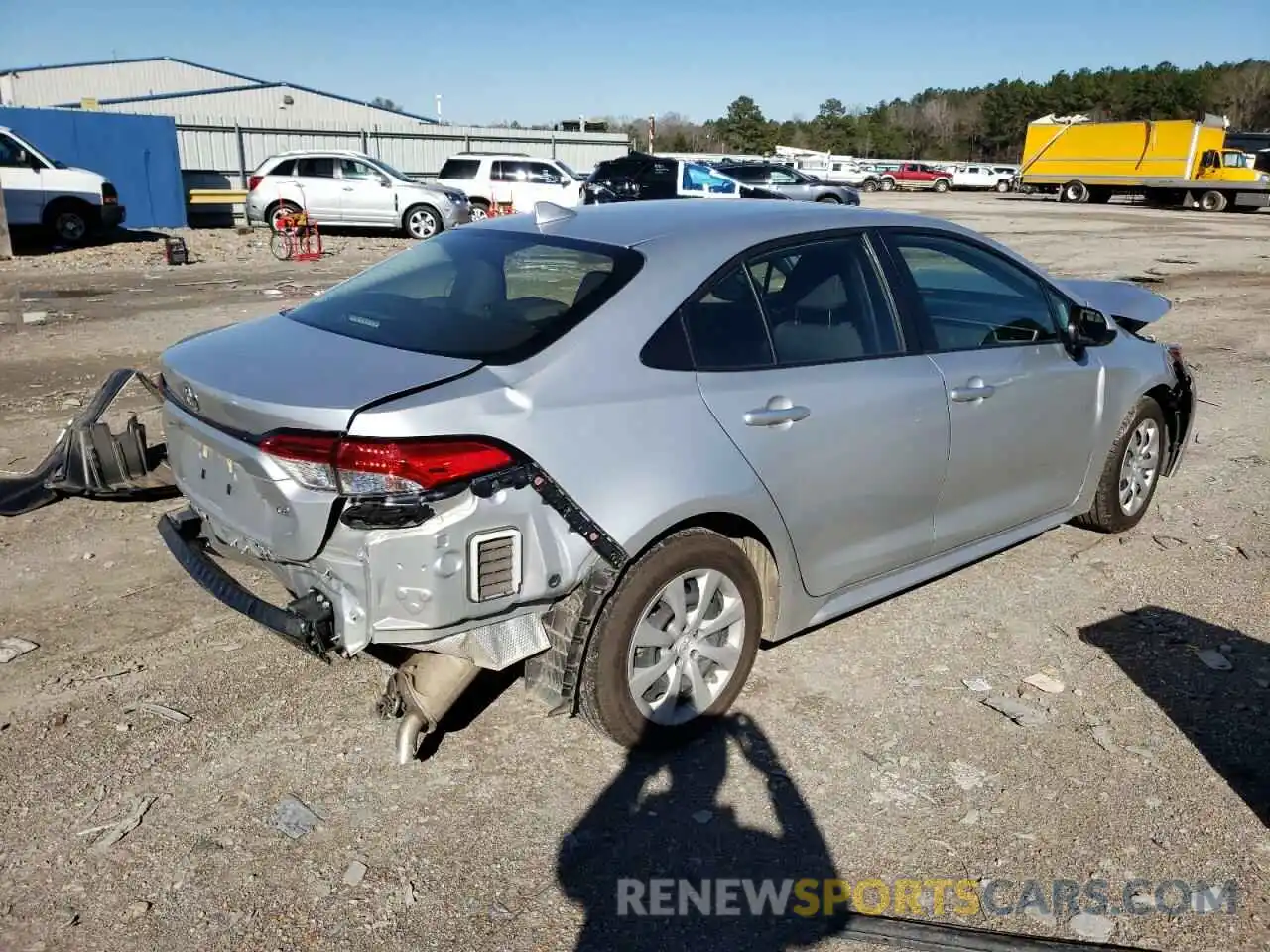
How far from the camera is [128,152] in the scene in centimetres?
2391

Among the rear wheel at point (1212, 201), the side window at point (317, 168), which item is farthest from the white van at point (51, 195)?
the rear wheel at point (1212, 201)

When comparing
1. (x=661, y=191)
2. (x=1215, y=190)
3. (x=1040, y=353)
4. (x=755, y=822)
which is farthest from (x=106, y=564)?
(x=1215, y=190)

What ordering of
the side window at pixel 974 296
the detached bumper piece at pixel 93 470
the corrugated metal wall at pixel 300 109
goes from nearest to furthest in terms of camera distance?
1. the side window at pixel 974 296
2. the detached bumper piece at pixel 93 470
3. the corrugated metal wall at pixel 300 109

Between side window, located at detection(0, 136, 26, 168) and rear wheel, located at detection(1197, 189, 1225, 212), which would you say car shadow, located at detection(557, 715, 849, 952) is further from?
rear wheel, located at detection(1197, 189, 1225, 212)

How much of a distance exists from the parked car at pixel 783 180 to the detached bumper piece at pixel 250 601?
83.5 feet

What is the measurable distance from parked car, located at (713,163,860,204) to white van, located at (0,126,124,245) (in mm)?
15455

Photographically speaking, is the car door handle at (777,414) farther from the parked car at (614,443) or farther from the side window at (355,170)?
the side window at (355,170)

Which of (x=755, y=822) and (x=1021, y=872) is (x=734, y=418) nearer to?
(x=755, y=822)

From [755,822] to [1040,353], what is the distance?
2479mm

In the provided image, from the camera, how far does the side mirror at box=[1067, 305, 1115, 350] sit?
4.45m

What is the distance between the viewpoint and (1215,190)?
1516 inches

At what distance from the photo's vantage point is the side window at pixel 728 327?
324cm

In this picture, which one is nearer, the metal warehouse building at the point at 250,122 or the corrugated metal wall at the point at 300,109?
the metal warehouse building at the point at 250,122

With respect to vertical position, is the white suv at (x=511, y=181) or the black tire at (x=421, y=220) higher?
the white suv at (x=511, y=181)
